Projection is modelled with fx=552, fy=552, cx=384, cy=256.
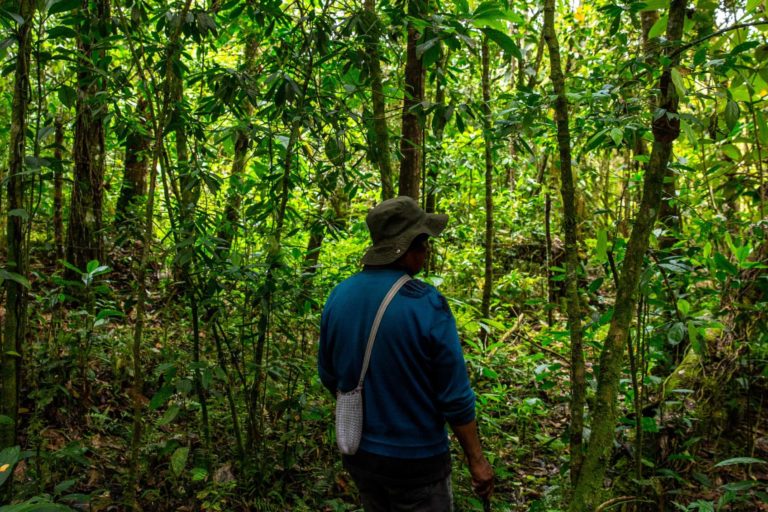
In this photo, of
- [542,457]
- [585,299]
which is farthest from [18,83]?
[585,299]

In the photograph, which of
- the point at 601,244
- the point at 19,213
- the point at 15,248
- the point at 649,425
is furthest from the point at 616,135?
the point at 15,248

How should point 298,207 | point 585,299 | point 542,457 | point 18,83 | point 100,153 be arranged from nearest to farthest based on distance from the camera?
point 18,83 → point 542,457 → point 100,153 → point 298,207 → point 585,299

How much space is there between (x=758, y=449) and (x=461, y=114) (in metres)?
3.27

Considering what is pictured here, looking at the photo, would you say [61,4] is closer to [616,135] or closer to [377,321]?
[377,321]

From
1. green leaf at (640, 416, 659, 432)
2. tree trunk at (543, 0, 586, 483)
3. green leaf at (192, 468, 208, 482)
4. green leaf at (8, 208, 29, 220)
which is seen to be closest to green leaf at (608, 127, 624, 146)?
tree trunk at (543, 0, 586, 483)

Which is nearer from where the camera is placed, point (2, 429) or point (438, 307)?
point (438, 307)

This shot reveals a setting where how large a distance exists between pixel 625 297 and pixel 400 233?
114cm

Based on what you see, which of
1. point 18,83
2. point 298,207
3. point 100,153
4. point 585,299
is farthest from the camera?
point 585,299

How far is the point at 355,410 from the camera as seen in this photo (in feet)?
7.60

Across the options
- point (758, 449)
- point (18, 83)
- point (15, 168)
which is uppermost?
point (18, 83)

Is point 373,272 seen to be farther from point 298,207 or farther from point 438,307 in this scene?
point 298,207

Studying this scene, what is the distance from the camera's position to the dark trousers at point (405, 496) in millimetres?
2275

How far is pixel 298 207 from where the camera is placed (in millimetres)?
6195

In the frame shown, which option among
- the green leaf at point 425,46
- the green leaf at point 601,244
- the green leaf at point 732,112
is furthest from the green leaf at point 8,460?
the green leaf at point 732,112
